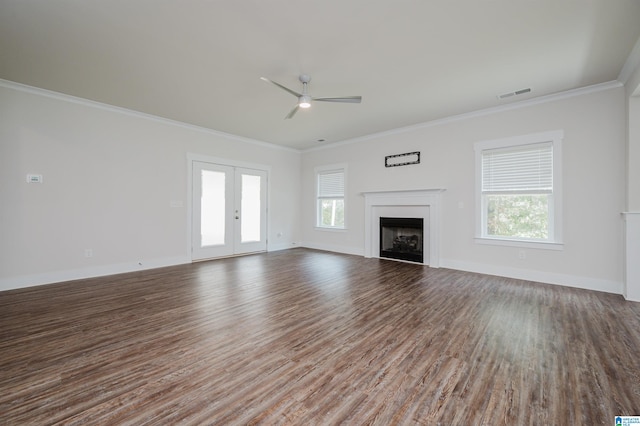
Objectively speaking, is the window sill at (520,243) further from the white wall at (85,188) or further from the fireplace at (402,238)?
the white wall at (85,188)

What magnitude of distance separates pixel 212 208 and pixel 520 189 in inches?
235

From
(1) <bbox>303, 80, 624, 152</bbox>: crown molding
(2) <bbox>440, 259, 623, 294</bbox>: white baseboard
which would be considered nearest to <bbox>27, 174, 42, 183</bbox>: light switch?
(1) <bbox>303, 80, 624, 152</bbox>: crown molding

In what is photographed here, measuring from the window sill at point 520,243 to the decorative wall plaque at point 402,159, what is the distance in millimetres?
1981

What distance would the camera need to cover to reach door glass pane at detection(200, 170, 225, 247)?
6.00 meters

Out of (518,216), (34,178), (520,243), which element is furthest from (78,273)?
(518,216)

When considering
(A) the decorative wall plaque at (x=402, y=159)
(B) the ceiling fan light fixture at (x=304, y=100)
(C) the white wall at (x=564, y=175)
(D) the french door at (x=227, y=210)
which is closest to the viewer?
(B) the ceiling fan light fixture at (x=304, y=100)

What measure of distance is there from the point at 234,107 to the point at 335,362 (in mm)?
4232

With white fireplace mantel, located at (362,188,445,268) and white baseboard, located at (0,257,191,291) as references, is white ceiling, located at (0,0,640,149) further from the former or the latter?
white baseboard, located at (0,257,191,291)

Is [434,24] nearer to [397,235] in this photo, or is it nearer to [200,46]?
[200,46]

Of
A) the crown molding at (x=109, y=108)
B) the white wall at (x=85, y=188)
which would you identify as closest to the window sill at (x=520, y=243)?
the crown molding at (x=109, y=108)

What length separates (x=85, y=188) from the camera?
4473 mm

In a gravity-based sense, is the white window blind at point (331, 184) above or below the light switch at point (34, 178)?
above

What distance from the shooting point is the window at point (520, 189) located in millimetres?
4213

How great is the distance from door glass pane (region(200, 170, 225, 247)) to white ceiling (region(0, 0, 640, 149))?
1.88 meters
